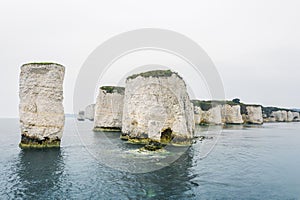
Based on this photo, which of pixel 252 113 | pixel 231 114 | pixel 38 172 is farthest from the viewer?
pixel 252 113

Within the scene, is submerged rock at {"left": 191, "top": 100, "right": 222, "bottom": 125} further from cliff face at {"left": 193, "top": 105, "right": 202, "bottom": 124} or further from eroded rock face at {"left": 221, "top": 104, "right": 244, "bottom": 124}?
eroded rock face at {"left": 221, "top": 104, "right": 244, "bottom": 124}

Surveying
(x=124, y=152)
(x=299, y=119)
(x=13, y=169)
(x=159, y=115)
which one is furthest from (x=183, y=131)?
(x=299, y=119)

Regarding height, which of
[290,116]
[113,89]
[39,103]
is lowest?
[290,116]

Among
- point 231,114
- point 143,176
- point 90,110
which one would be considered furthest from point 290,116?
point 143,176

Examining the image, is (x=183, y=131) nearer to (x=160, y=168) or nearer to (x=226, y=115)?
(x=160, y=168)

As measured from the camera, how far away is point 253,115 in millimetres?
114938

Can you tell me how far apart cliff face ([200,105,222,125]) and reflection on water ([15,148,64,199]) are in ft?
243

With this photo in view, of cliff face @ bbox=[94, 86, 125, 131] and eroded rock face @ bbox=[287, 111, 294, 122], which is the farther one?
eroded rock face @ bbox=[287, 111, 294, 122]

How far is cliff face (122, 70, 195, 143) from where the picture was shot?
37250 mm

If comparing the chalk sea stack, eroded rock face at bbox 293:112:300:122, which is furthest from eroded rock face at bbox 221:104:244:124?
eroded rock face at bbox 293:112:300:122

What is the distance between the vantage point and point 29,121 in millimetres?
30828

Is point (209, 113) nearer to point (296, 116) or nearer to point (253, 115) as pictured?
point (253, 115)

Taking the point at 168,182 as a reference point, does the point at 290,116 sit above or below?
above

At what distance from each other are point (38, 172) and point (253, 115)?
363ft
